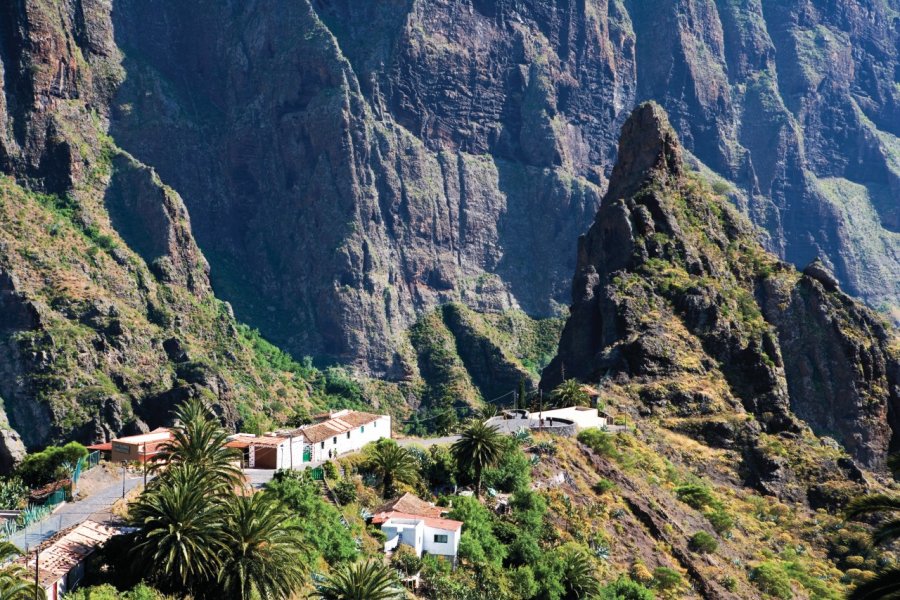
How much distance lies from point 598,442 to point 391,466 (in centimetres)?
3632

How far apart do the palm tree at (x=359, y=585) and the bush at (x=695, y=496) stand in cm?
7187

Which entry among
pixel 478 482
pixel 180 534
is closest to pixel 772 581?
pixel 478 482

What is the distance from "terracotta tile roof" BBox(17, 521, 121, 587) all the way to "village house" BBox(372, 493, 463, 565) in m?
21.6

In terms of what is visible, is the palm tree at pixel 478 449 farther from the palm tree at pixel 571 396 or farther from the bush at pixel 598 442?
the palm tree at pixel 571 396

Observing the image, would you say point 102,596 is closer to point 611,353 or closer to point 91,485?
point 91,485

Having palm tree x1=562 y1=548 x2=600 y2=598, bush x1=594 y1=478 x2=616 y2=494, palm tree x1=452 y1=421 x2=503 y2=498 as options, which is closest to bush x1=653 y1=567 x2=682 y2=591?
bush x1=594 y1=478 x2=616 y2=494

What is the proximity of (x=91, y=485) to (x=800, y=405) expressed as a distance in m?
121

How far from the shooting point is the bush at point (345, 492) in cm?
9905

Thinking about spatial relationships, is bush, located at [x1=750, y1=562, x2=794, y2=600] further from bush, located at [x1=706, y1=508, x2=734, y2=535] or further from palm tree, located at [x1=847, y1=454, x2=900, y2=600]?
palm tree, located at [x1=847, y1=454, x2=900, y2=600]

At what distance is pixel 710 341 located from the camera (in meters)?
176

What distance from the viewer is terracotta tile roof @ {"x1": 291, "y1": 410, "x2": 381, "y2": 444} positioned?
112 meters

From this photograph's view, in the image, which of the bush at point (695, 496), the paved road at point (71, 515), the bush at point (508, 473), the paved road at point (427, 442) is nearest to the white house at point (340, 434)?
the paved road at point (427, 442)

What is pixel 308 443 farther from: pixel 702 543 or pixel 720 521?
pixel 720 521

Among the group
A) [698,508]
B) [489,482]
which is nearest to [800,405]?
[698,508]
